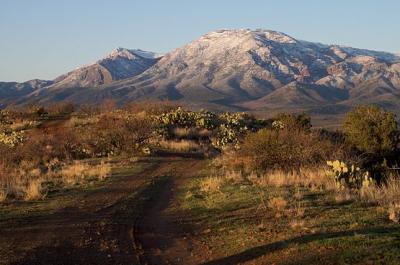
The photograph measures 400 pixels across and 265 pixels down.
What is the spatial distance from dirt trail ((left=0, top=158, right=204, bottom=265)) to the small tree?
13.1 m

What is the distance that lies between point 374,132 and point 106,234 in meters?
18.9

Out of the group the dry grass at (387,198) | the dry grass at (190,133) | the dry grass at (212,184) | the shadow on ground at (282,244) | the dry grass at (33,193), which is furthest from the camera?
the dry grass at (190,133)

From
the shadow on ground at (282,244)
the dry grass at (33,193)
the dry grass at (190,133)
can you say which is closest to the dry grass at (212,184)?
the dry grass at (33,193)

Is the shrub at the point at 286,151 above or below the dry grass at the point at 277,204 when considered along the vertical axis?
above

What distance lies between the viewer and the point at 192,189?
752 inches

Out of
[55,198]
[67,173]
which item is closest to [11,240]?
[55,198]

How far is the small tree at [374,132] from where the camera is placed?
1110 inches

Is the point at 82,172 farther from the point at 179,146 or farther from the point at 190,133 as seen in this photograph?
the point at 190,133

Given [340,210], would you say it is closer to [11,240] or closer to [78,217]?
[78,217]

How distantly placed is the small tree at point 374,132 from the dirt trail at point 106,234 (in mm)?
13081

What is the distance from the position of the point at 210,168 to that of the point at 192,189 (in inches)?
223

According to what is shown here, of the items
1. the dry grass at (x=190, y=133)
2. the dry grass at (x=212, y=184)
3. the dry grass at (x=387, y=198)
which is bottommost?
the dry grass at (x=212, y=184)

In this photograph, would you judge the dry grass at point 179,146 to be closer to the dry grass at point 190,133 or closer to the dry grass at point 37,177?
the dry grass at point 190,133

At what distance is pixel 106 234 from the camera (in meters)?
12.7
